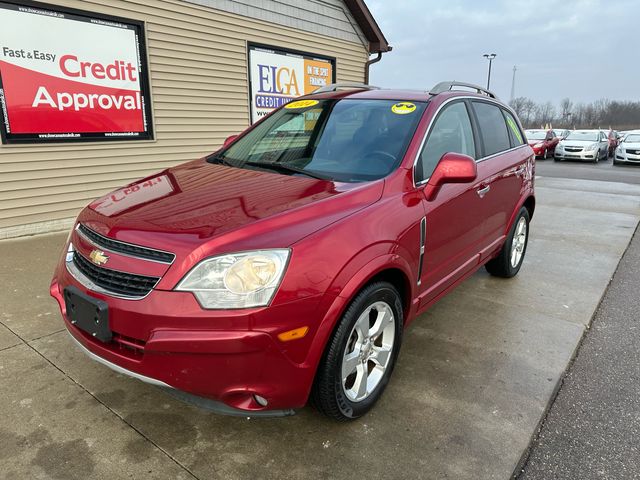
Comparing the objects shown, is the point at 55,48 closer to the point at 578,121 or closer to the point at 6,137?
the point at 6,137

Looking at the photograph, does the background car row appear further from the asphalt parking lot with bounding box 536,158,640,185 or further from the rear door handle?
the rear door handle

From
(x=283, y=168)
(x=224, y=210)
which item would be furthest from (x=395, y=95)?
(x=224, y=210)

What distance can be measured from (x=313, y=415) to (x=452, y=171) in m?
1.59

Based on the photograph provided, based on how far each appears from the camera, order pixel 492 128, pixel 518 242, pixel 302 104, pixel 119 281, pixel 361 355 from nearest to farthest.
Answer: pixel 119 281 → pixel 361 355 → pixel 302 104 → pixel 492 128 → pixel 518 242

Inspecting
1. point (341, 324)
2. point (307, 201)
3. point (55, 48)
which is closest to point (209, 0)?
point (55, 48)

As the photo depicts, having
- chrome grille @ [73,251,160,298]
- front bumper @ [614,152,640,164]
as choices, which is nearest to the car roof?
chrome grille @ [73,251,160,298]

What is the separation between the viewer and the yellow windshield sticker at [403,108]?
3.17 metres

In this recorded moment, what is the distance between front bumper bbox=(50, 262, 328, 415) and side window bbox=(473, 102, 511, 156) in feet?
8.44

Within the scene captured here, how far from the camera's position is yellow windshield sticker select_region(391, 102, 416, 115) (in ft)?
10.4

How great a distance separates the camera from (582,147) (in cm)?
2044

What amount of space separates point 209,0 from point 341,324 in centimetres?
692

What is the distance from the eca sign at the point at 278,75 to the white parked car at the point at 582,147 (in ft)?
50.0

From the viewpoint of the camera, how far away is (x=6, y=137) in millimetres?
5590

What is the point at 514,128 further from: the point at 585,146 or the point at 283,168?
the point at 585,146
